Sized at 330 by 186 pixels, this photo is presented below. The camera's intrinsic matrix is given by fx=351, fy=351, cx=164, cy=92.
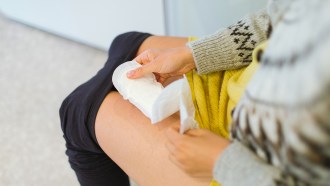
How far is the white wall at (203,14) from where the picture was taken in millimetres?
1116

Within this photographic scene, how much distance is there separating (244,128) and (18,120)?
1.10m

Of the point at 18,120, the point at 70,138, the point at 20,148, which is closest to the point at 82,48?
the point at 18,120

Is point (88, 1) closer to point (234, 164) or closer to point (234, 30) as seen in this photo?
point (234, 30)

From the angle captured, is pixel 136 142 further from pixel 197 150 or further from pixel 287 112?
pixel 287 112

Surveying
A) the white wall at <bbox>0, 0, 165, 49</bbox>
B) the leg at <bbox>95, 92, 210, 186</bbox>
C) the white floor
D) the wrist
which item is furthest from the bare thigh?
the white wall at <bbox>0, 0, 165, 49</bbox>

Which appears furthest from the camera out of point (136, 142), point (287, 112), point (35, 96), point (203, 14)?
point (35, 96)

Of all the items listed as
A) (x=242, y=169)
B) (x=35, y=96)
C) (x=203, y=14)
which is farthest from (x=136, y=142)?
(x=35, y=96)

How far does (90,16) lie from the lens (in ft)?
4.72

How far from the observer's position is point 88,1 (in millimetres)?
1391

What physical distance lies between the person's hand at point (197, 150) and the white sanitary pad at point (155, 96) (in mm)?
21

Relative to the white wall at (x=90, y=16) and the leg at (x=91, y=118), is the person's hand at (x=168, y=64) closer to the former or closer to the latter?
the leg at (x=91, y=118)

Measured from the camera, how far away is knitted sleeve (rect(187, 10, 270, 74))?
63cm

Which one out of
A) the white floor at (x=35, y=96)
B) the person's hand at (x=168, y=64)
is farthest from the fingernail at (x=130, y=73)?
the white floor at (x=35, y=96)

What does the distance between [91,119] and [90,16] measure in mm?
865
